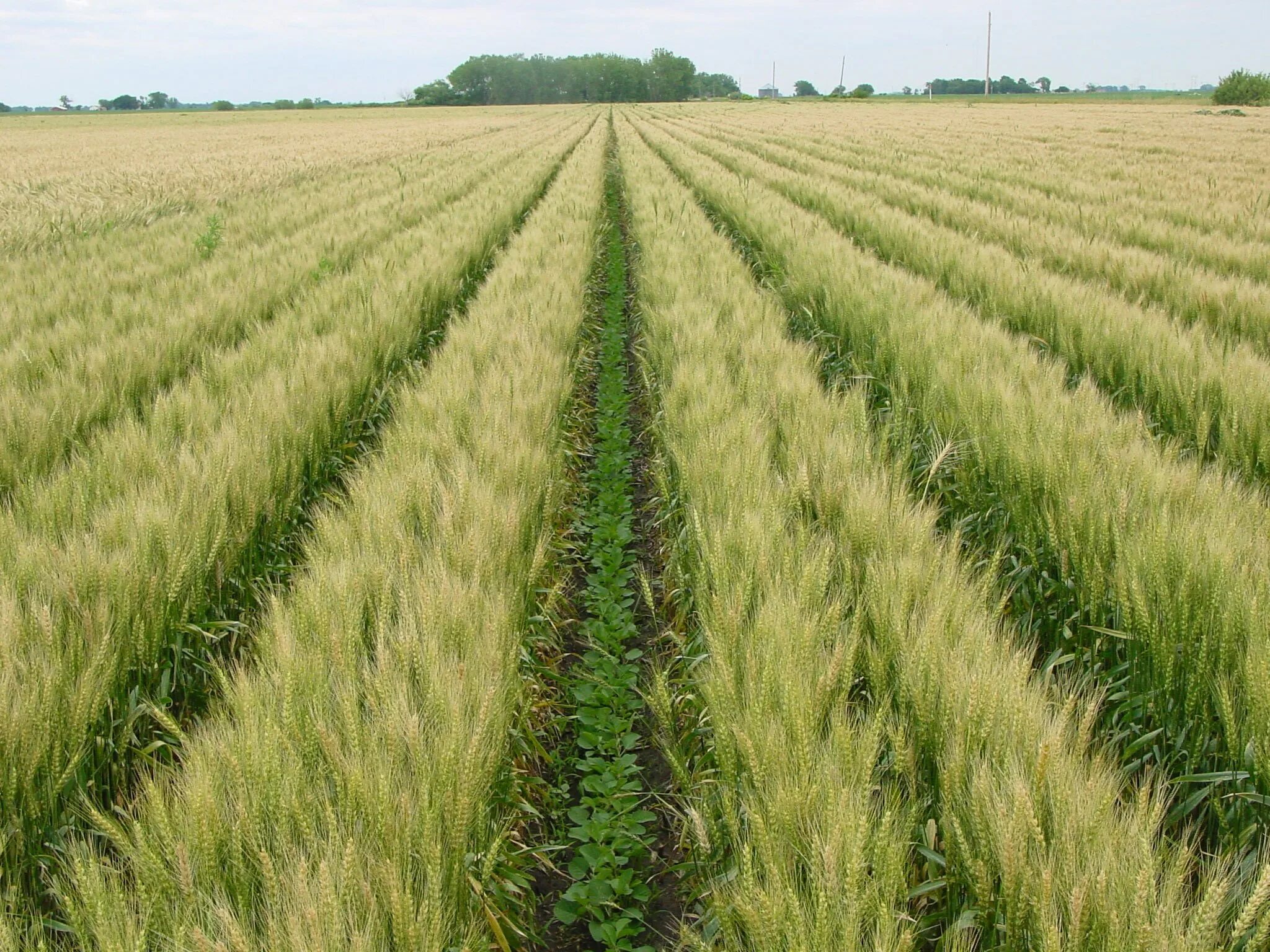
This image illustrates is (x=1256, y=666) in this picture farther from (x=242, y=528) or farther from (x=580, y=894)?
(x=242, y=528)

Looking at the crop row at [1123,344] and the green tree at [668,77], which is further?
the green tree at [668,77]

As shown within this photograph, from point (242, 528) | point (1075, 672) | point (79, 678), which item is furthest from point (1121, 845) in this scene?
point (242, 528)

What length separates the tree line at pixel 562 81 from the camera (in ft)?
340

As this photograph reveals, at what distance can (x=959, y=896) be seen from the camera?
130cm

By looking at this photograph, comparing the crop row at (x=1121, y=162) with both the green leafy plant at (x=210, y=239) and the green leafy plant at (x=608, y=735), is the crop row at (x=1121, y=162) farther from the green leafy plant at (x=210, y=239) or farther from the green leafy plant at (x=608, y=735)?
the green leafy plant at (x=210, y=239)

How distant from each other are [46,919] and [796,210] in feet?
28.6

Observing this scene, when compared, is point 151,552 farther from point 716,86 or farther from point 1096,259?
point 716,86

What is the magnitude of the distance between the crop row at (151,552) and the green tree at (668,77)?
375 ft

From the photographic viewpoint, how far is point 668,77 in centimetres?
10944

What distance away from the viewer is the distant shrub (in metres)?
47.1

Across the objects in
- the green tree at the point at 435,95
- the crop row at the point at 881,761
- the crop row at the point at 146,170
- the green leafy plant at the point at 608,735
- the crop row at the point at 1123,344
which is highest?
the green tree at the point at 435,95

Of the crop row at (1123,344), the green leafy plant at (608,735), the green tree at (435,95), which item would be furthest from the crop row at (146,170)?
the green tree at (435,95)

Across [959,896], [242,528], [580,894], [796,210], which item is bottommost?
[580,894]

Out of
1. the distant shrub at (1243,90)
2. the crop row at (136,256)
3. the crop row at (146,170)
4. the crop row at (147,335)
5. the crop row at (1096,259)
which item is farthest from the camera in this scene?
the distant shrub at (1243,90)
